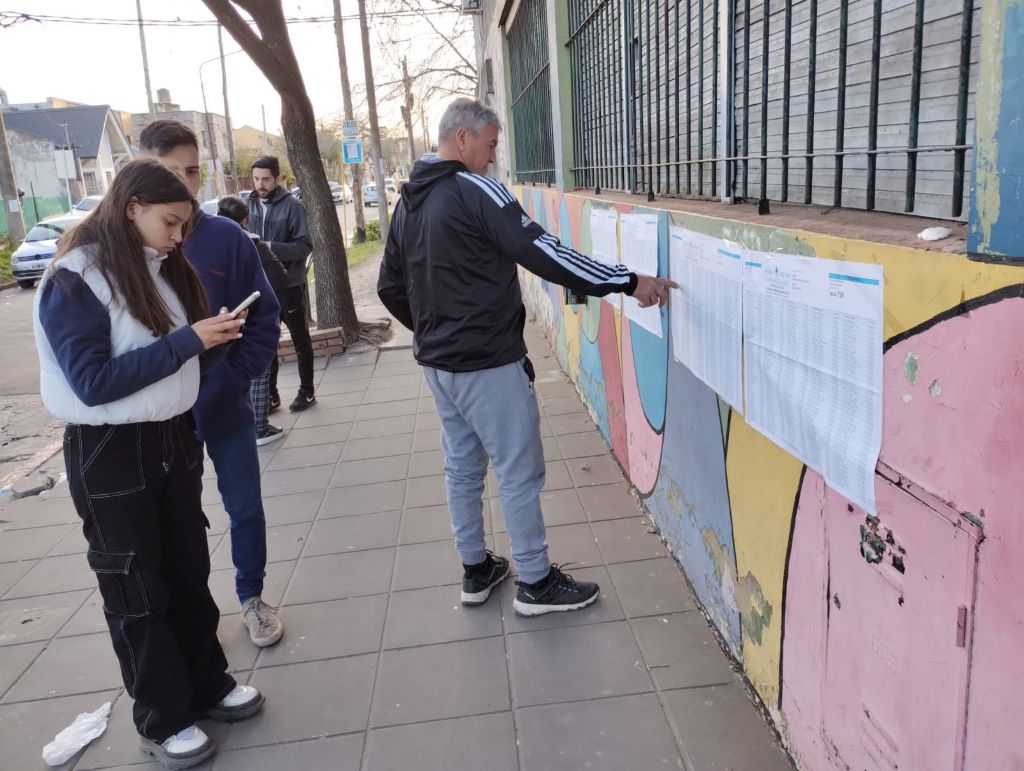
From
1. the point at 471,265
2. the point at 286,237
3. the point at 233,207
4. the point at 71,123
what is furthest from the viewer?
the point at 71,123

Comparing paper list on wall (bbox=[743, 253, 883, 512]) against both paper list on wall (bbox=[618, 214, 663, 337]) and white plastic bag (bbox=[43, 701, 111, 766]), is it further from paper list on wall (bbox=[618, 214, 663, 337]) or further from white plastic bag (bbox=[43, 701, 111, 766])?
white plastic bag (bbox=[43, 701, 111, 766])

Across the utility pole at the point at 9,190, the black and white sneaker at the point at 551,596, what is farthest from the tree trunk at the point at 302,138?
the utility pole at the point at 9,190

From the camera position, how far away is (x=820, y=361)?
5.88ft

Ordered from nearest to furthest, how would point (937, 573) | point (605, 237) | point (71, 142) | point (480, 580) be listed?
point (937, 573)
point (480, 580)
point (605, 237)
point (71, 142)

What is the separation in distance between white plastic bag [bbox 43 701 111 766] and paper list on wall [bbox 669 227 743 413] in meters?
2.39

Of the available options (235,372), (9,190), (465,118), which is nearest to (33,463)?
(235,372)

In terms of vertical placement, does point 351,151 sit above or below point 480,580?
above

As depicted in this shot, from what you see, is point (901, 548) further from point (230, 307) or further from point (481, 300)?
point (230, 307)

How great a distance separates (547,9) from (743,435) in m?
4.55

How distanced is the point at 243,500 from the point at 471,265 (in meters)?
1.28

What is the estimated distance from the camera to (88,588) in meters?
3.71

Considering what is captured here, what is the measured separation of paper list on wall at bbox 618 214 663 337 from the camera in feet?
10.5

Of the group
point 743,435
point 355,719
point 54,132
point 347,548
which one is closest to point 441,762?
point 355,719

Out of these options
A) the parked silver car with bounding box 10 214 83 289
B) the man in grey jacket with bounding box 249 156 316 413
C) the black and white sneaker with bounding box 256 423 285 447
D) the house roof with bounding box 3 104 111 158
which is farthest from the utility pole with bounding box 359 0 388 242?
the house roof with bounding box 3 104 111 158
